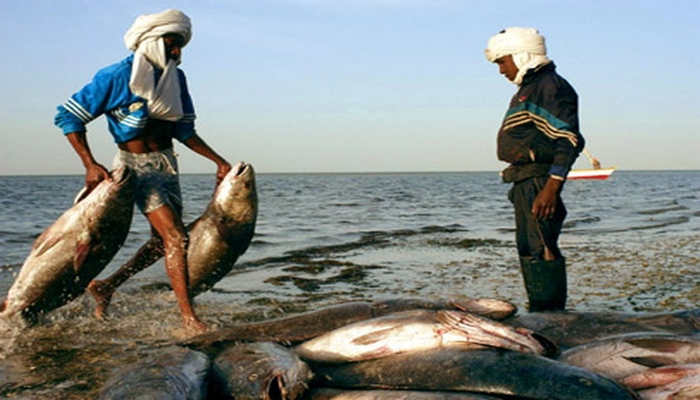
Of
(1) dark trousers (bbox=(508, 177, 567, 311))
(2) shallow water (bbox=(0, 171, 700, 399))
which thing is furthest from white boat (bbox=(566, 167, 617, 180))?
(1) dark trousers (bbox=(508, 177, 567, 311))

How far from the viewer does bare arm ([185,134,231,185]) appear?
663 centimetres

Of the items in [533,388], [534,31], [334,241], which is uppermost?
[534,31]

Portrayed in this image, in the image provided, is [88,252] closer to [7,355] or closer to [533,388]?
[7,355]

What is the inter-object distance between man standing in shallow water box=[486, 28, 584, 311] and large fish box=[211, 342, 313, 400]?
2.49m

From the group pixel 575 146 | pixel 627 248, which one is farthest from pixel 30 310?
pixel 627 248

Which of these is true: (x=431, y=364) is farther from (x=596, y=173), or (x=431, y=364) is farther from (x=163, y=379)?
(x=596, y=173)

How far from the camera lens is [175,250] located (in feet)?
19.7

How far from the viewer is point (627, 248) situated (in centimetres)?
1269

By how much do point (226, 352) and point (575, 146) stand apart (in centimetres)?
308

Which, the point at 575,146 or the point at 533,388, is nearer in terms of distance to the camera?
the point at 533,388

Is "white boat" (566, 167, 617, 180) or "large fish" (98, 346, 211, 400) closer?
"large fish" (98, 346, 211, 400)

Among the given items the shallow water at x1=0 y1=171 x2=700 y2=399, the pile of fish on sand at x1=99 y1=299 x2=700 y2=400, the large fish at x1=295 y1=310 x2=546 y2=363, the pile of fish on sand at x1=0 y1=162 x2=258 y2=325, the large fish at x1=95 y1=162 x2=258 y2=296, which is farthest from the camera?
the large fish at x1=95 y1=162 x2=258 y2=296

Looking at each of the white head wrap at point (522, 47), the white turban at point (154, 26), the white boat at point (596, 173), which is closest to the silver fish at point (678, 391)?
the white head wrap at point (522, 47)

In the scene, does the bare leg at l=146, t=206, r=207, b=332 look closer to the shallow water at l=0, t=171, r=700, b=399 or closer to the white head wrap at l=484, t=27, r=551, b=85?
the shallow water at l=0, t=171, r=700, b=399
